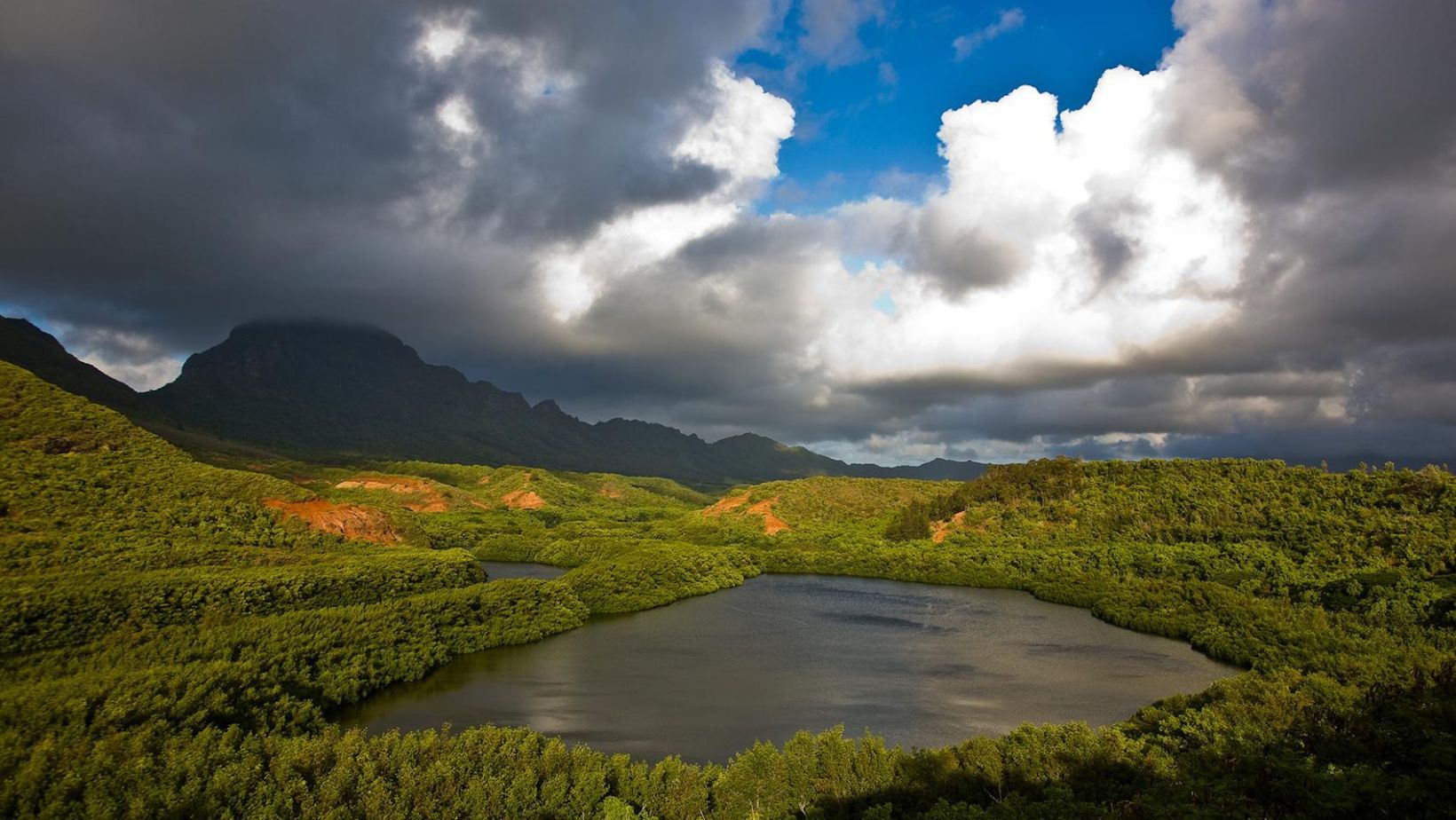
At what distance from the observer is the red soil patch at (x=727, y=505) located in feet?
516

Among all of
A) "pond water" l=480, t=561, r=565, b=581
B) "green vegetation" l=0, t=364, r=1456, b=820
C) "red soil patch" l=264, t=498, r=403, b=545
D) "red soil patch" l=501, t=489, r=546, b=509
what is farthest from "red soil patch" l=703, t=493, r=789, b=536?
"red soil patch" l=264, t=498, r=403, b=545

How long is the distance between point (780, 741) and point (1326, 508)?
89.1 metres

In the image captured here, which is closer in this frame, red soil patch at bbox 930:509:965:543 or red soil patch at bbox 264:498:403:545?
red soil patch at bbox 264:498:403:545

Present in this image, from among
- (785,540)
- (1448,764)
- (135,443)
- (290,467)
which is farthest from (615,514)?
(1448,764)

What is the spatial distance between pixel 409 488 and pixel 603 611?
113555 millimetres

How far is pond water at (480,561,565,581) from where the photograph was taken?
109 meters

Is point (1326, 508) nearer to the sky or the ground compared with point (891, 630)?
nearer to the sky

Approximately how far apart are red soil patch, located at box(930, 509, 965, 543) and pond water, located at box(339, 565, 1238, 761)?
48.1 meters

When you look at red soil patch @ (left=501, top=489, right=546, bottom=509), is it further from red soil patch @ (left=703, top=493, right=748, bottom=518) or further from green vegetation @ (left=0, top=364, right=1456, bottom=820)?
green vegetation @ (left=0, top=364, right=1456, bottom=820)

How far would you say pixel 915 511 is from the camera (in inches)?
5340

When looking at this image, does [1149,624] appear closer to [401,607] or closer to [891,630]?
[891,630]

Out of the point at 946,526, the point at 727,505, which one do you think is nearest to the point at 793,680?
the point at 946,526

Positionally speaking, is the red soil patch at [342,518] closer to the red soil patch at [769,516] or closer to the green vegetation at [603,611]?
the green vegetation at [603,611]

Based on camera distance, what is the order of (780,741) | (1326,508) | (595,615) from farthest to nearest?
1. (1326,508)
2. (595,615)
3. (780,741)
